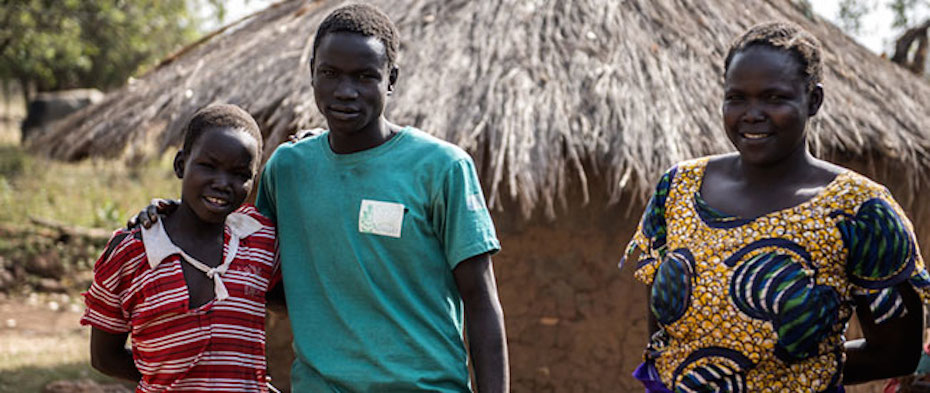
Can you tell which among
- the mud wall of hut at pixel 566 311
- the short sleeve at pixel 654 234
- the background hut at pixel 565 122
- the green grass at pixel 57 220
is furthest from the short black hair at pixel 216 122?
the green grass at pixel 57 220

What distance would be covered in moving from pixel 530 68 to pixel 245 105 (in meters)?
1.48

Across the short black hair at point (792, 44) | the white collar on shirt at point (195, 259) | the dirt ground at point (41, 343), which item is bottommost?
the dirt ground at point (41, 343)

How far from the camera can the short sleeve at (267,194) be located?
1980mm

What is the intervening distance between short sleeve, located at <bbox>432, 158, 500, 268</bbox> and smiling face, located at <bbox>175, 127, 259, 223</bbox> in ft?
1.44

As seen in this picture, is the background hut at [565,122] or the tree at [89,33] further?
the tree at [89,33]

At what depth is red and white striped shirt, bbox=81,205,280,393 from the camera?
186 centimetres

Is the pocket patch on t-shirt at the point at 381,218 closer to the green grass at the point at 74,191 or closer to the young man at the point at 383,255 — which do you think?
the young man at the point at 383,255

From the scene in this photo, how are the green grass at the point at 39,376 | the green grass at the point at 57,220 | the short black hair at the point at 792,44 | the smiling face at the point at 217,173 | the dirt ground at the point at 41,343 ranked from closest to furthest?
the short black hair at the point at 792,44, the smiling face at the point at 217,173, the green grass at the point at 39,376, the dirt ground at the point at 41,343, the green grass at the point at 57,220

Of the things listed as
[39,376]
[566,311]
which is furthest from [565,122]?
[39,376]

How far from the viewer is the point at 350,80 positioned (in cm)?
179

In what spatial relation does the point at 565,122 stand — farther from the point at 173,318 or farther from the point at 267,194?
the point at 173,318

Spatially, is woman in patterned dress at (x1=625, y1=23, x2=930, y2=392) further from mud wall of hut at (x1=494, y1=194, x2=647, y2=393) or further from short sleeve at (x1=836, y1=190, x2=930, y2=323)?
mud wall of hut at (x1=494, y1=194, x2=647, y2=393)

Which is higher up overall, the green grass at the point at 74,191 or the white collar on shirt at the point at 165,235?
the white collar on shirt at the point at 165,235

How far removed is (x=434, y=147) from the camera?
1826 millimetres
